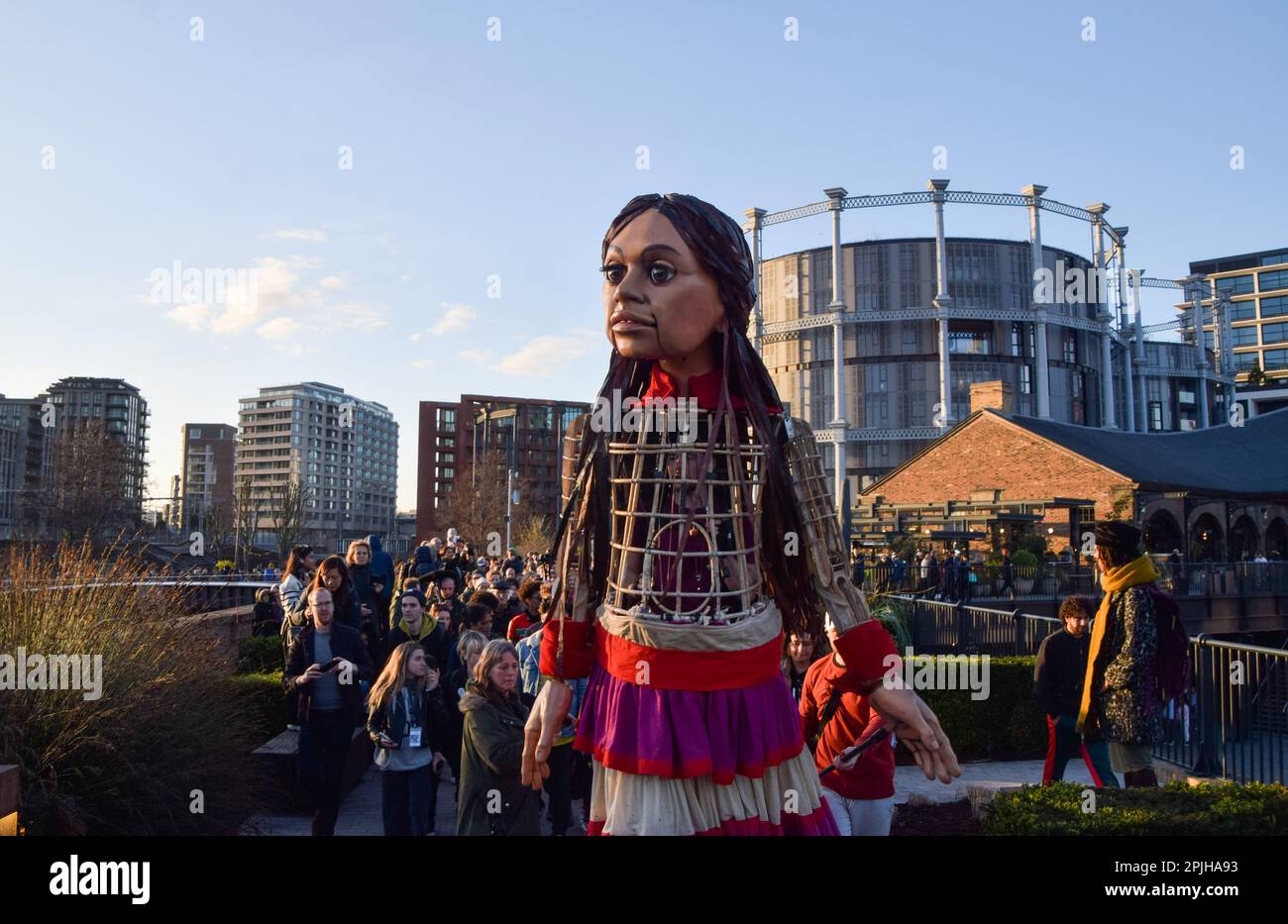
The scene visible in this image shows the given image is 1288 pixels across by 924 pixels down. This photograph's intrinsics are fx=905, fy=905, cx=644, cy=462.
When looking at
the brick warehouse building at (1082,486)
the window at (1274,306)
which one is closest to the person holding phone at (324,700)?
the brick warehouse building at (1082,486)

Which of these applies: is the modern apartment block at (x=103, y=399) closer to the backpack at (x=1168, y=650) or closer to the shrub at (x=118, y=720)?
the shrub at (x=118, y=720)

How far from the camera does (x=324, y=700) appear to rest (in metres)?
6.42

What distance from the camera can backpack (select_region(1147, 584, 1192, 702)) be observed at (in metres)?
5.21

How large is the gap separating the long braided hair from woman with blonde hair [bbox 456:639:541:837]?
2175 millimetres

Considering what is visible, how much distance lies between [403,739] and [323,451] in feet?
434

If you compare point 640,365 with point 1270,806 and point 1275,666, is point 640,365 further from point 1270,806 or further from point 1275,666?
point 1275,666

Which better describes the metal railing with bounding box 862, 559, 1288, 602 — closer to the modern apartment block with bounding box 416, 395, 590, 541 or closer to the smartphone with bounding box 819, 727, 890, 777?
the smartphone with bounding box 819, 727, 890, 777

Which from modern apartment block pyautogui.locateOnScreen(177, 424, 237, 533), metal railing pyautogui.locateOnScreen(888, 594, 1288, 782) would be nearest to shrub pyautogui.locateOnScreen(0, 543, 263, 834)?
metal railing pyautogui.locateOnScreen(888, 594, 1288, 782)

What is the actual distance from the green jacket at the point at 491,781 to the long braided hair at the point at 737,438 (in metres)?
2.18

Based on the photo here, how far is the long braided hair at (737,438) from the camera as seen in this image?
3348 millimetres

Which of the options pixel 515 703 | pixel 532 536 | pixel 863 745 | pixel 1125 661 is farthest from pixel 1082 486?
pixel 863 745

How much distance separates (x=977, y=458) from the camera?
109ft
